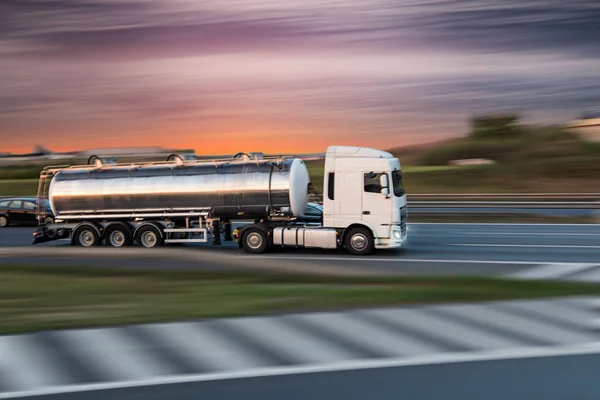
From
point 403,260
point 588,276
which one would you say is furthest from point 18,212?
point 588,276

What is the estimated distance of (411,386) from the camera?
269 inches

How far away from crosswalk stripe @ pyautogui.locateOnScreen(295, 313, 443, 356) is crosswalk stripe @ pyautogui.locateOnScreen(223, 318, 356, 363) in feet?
1.44

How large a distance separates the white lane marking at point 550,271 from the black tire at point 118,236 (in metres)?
11.7

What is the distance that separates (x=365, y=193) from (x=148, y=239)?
22.9 ft

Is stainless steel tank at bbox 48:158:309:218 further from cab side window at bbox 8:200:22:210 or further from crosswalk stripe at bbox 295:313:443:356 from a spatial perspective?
crosswalk stripe at bbox 295:313:443:356

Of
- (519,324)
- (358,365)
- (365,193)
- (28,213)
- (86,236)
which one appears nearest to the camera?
(358,365)

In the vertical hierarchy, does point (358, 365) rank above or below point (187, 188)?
below

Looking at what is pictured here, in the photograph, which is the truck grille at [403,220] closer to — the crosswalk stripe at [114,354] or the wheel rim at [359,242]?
the wheel rim at [359,242]

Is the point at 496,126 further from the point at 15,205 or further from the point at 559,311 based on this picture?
the point at 559,311

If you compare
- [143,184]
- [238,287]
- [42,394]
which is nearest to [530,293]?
[238,287]

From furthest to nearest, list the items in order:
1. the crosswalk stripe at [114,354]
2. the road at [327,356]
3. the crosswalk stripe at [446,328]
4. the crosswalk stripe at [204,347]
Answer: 1. the crosswalk stripe at [446,328]
2. the crosswalk stripe at [204,347]
3. the crosswalk stripe at [114,354]
4. the road at [327,356]

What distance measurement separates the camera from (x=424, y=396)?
21.3 feet

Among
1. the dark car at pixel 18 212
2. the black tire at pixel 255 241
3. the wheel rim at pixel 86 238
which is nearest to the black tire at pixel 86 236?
the wheel rim at pixel 86 238

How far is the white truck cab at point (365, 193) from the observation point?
59.8 feet
